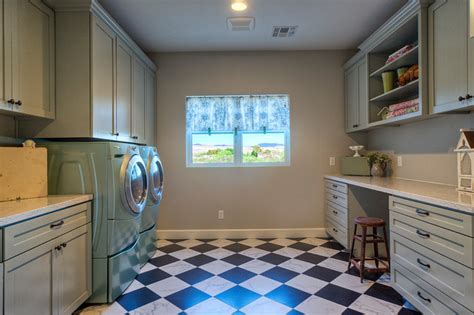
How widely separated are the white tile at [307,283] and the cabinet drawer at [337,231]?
2.31ft

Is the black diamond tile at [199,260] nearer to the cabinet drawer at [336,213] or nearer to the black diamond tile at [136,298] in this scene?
the black diamond tile at [136,298]

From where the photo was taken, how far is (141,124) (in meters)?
3.23

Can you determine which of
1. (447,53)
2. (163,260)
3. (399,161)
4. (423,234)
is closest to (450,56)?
(447,53)

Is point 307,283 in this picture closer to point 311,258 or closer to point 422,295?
point 311,258

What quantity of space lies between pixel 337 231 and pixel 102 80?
291 cm

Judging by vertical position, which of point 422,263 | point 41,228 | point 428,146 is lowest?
point 422,263

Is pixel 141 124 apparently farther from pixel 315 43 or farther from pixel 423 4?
pixel 423 4

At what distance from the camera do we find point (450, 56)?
2031mm

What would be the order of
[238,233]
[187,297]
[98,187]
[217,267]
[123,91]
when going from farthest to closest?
[238,233] → [217,267] → [123,91] → [187,297] → [98,187]

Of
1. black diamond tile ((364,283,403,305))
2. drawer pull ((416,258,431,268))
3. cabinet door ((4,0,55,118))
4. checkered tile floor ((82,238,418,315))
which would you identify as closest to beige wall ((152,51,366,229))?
checkered tile floor ((82,238,418,315))

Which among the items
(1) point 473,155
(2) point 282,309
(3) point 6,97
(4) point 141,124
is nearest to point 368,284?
(2) point 282,309

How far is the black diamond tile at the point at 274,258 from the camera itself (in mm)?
3016

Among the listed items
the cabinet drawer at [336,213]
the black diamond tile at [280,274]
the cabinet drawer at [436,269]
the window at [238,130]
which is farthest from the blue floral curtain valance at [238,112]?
the cabinet drawer at [436,269]

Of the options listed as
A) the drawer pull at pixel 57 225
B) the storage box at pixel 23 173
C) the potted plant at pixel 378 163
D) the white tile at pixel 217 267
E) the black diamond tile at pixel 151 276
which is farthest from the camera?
the potted plant at pixel 378 163
